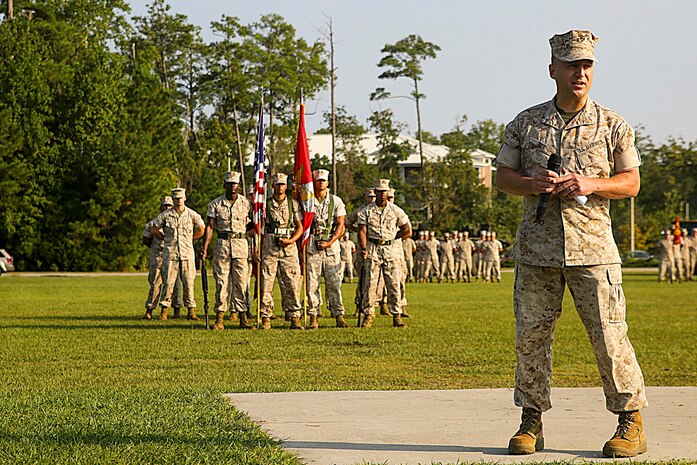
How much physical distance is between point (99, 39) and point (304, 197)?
53.6 m

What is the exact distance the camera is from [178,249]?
22281 millimetres

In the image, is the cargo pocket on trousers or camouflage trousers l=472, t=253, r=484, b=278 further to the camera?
camouflage trousers l=472, t=253, r=484, b=278

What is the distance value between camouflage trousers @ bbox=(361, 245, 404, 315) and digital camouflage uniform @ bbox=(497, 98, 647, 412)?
42.3 feet

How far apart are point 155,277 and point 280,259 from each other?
450 centimetres

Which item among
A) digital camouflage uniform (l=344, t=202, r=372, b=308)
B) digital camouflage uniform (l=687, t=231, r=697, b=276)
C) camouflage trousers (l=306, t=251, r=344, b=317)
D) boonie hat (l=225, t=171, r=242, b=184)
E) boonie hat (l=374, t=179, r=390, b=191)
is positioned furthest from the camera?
digital camouflage uniform (l=687, t=231, r=697, b=276)

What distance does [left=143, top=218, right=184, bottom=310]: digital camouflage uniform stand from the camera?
2222 cm

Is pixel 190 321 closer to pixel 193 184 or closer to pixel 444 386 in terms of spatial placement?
pixel 444 386

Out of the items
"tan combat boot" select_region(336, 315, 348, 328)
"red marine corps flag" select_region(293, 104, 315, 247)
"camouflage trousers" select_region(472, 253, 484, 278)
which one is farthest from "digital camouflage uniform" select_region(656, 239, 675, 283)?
"red marine corps flag" select_region(293, 104, 315, 247)

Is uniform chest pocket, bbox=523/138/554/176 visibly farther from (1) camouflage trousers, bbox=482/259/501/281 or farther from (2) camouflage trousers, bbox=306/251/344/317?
(1) camouflage trousers, bbox=482/259/501/281

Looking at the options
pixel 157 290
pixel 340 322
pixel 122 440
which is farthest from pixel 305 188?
pixel 122 440

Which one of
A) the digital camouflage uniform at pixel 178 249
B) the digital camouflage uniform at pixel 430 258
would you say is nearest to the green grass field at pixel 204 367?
the digital camouflage uniform at pixel 178 249

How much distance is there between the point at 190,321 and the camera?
835 inches

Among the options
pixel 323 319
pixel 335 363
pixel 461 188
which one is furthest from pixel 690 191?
pixel 335 363

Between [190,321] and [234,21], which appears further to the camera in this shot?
[234,21]
